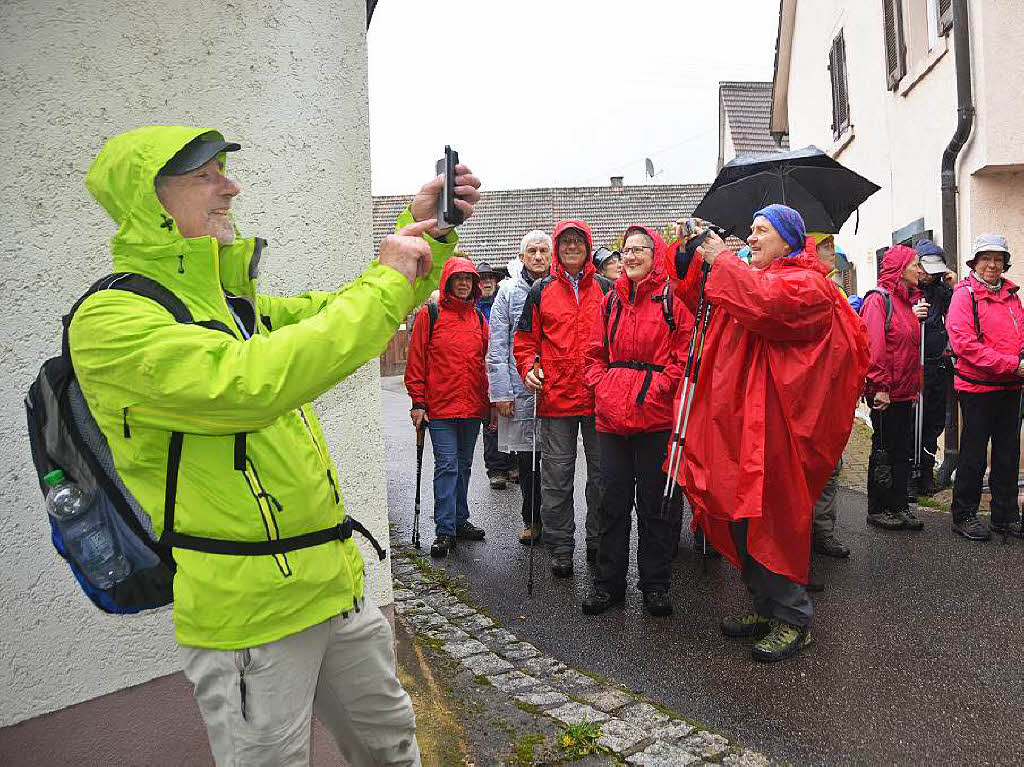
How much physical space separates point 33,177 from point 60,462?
1.18 metres

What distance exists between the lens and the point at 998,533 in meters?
6.57

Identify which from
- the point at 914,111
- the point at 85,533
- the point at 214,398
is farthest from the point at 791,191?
the point at 914,111

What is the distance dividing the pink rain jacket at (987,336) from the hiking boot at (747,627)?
287 centimetres

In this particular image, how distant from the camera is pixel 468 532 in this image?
284 inches

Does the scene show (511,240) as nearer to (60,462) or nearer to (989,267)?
Answer: (989,267)

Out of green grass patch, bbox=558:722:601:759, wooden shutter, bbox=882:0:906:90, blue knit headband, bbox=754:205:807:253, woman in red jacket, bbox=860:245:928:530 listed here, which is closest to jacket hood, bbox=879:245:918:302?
woman in red jacket, bbox=860:245:928:530

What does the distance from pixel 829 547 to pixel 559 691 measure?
9.44 feet

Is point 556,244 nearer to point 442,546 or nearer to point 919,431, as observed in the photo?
point 442,546

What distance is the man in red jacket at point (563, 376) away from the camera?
5949mm

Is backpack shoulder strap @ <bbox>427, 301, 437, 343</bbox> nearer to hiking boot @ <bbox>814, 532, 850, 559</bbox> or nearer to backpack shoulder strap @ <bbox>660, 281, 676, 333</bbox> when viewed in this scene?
backpack shoulder strap @ <bbox>660, 281, 676, 333</bbox>

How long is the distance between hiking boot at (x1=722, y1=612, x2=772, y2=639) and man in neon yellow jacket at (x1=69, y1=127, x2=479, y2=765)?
3.06 metres

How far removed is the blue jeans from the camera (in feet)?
22.5

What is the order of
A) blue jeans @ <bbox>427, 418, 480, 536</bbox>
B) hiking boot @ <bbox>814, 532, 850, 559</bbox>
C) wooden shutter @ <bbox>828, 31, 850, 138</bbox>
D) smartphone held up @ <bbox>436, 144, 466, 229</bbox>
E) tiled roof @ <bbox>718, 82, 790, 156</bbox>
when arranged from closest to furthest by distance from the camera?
1. smartphone held up @ <bbox>436, 144, 466, 229</bbox>
2. hiking boot @ <bbox>814, 532, 850, 559</bbox>
3. blue jeans @ <bbox>427, 418, 480, 536</bbox>
4. wooden shutter @ <bbox>828, 31, 850, 138</bbox>
5. tiled roof @ <bbox>718, 82, 790, 156</bbox>

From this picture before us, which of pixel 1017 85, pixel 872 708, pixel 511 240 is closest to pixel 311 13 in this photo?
pixel 872 708
